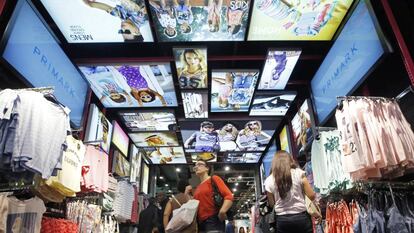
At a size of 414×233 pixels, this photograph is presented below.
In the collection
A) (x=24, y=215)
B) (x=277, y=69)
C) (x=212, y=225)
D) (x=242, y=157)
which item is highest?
(x=277, y=69)

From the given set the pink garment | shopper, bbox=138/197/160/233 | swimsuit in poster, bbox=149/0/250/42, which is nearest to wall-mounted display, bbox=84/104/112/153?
the pink garment

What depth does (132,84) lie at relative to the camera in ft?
20.3

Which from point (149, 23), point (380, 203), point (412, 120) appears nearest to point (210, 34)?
point (149, 23)

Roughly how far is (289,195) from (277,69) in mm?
3182

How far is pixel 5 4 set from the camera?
3701 mm

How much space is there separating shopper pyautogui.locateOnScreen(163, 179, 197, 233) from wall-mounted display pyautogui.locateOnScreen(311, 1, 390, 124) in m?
2.76

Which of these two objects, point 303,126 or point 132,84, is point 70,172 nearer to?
point 132,84

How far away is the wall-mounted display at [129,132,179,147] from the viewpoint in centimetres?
858

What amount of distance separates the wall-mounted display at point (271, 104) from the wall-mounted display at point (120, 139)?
337 centimetres

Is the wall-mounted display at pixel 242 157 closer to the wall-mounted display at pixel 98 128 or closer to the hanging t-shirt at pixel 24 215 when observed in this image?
the wall-mounted display at pixel 98 128

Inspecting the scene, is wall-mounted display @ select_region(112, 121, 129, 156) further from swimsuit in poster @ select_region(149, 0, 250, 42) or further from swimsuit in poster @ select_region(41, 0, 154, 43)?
swimsuit in poster @ select_region(149, 0, 250, 42)

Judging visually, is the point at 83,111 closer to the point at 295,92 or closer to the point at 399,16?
the point at 295,92

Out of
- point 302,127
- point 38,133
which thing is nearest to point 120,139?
point 302,127

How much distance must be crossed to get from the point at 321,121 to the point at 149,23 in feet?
11.3
